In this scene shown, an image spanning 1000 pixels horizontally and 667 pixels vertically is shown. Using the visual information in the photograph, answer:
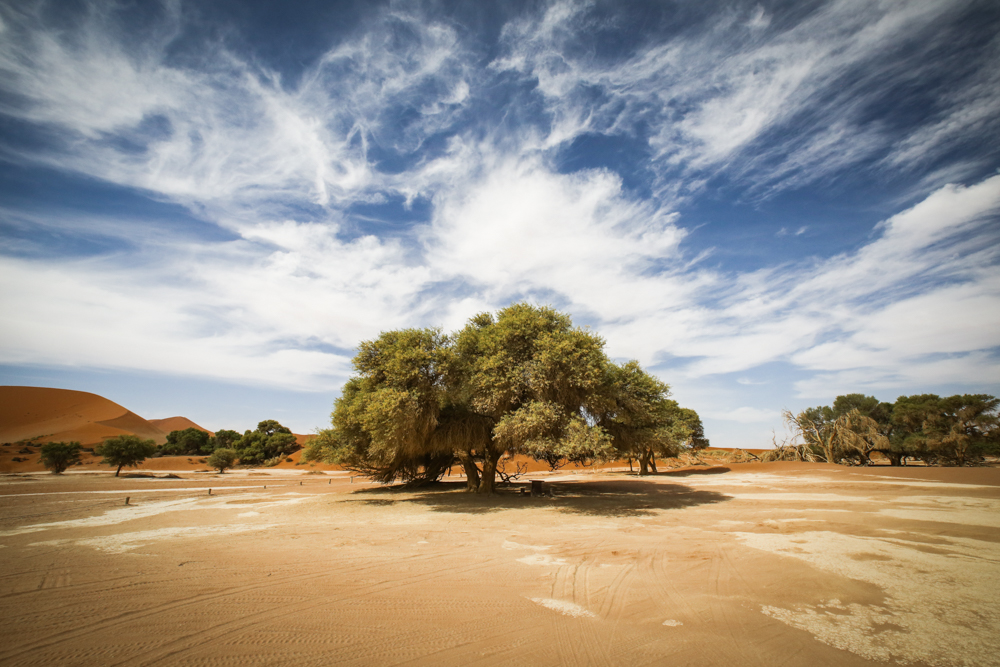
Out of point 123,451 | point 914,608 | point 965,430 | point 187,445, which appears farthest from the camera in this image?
point 187,445

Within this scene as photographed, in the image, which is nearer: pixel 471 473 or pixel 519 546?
pixel 519 546

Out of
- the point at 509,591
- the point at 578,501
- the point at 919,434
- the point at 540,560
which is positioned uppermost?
the point at 919,434

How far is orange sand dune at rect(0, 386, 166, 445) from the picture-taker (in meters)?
76.3

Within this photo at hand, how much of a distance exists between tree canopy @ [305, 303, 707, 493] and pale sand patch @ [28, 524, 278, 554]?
20.9 feet

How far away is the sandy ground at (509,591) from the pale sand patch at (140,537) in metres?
0.11

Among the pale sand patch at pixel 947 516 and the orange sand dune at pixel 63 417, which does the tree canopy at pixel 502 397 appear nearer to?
the pale sand patch at pixel 947 516

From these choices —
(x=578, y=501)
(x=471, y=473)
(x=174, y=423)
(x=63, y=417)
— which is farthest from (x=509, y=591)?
(x=174, y=423)

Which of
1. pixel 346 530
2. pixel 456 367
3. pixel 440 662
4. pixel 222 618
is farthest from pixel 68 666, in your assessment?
pixel 456 367

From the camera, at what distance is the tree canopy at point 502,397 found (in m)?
17.7

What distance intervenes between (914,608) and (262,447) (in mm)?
78720

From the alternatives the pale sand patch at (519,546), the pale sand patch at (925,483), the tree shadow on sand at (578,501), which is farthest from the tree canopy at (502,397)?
the pale sand patch at (925,483)

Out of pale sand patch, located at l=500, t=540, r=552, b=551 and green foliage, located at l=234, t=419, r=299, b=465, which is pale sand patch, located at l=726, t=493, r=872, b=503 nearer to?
pale sand patch, located at l=500, t=540, r=552, b=551

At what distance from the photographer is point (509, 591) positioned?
22.7ft

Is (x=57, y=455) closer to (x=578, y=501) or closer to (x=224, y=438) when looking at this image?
(x=224, y=438)
